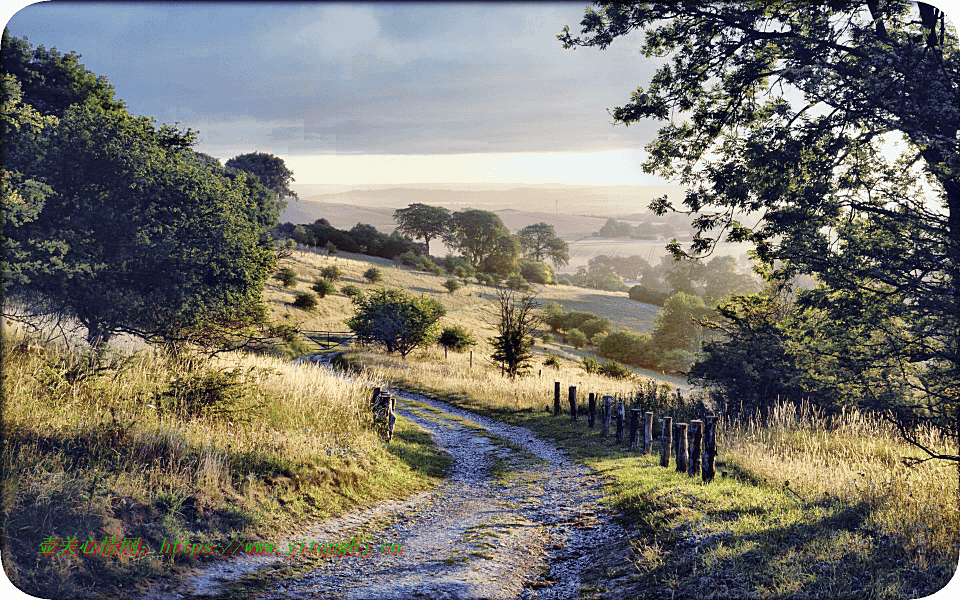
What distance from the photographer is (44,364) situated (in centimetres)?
834

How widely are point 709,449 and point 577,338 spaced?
186 ft

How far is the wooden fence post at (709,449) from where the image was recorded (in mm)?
9602

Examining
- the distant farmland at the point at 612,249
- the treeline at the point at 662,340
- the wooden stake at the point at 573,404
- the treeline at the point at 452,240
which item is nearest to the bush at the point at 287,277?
the treeline at the point at 452,240

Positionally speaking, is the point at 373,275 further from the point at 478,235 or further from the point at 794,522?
the point at 794,522

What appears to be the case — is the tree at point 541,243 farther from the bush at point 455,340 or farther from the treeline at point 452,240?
the bush at point 455,340

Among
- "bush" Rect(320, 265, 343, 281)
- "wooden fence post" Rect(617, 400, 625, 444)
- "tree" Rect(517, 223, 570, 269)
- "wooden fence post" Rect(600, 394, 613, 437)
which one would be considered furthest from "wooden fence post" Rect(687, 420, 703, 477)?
"tree" Rect(517, 223, 570, 269)

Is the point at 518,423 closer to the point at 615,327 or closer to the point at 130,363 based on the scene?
the point at 130,363

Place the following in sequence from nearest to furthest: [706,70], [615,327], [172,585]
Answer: [172,585] → [706,70] → [615,327]

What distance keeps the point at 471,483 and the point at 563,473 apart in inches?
82.0

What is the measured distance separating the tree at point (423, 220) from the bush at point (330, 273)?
1229 inches

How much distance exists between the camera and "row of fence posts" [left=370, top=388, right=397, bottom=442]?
13086 mm

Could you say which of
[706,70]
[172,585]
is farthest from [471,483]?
[706,70]

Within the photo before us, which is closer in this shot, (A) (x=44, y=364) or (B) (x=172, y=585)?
(B) (x=172, y=585)

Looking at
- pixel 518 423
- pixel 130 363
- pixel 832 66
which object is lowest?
pixel 518 423
